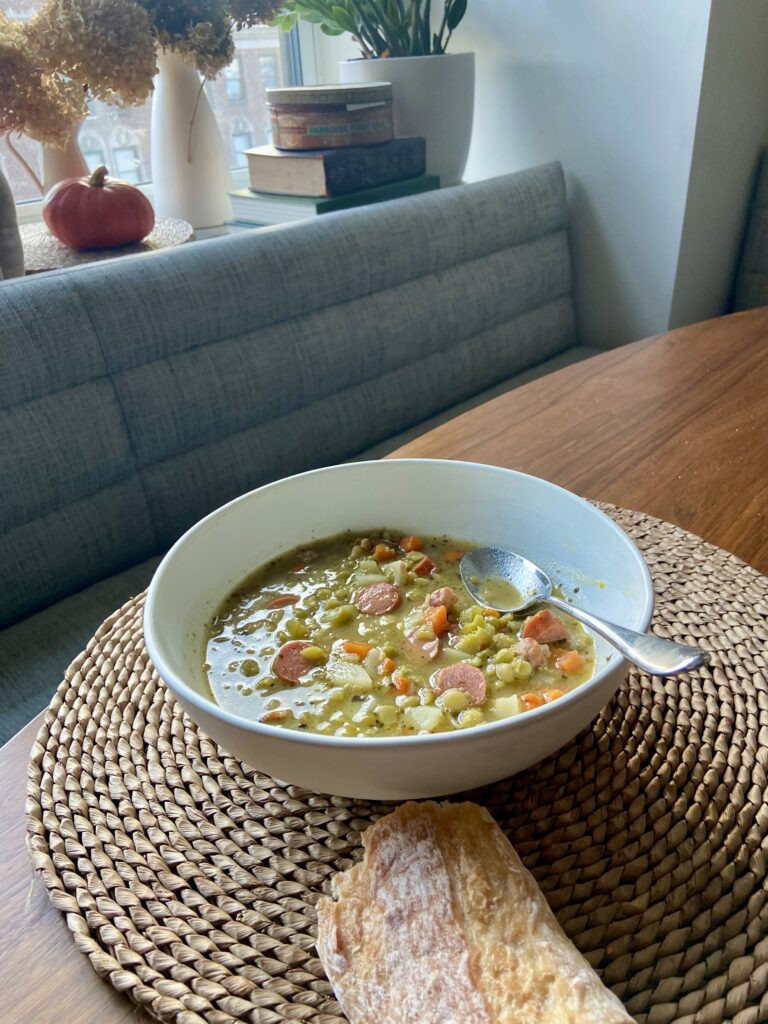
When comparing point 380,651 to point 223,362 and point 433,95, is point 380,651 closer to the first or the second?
point 223,362

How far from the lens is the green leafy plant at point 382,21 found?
7.20 feet

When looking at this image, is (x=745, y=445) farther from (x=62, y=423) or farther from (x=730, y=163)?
(x=730, y=163)

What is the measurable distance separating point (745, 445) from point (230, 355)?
36.1 inches

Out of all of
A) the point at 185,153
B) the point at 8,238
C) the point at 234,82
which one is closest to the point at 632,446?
the point at 8,238

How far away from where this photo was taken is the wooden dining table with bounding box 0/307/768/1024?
576 mm

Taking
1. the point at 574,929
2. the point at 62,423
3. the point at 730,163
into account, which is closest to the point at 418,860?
the point at 574,929

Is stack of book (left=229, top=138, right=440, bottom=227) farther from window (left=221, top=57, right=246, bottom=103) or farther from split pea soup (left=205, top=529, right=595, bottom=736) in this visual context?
split pea soup (left=205, top=529, right=595, bottom=736)

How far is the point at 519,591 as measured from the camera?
0.75 m

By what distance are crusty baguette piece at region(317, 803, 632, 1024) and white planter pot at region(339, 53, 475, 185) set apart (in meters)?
2.10

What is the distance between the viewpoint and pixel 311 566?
81cm

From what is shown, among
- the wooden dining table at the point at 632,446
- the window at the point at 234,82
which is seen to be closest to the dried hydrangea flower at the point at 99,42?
the window at the point at 234,82

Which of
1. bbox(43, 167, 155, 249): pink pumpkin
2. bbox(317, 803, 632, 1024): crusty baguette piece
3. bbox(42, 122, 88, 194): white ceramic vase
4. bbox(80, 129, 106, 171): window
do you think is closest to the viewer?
bbox(317, 803, 632, 1024): crusty baguette piece

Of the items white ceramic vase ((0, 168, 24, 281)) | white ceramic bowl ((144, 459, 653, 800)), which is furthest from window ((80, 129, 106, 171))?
white ceramic bowl ((144, 459, 653, 800))

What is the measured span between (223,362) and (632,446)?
0.79m
